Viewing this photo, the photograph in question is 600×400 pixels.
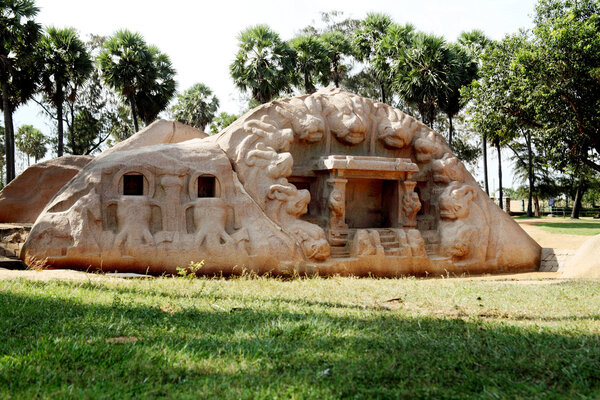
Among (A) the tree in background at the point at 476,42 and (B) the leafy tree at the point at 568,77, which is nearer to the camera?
(B) the leafy tree at the point at 568,77

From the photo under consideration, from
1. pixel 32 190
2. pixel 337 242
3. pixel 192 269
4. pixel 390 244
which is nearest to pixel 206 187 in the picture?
pixel 192 269

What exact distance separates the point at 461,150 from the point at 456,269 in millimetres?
23146

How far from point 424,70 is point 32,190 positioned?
55.4 feet

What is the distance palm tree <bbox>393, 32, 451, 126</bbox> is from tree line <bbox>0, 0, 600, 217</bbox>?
0.05 metres

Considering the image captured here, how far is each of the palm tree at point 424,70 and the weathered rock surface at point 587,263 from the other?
13579mm

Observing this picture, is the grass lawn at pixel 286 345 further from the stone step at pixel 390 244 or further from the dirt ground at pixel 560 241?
the dirt ground at pixel 560 241

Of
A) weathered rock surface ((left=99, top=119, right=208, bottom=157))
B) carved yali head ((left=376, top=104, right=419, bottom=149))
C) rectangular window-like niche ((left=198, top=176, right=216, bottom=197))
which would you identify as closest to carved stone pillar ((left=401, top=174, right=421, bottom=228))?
carved yali head ((left=376, top=104, right=419, bottom=149))

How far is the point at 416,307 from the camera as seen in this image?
6805mm

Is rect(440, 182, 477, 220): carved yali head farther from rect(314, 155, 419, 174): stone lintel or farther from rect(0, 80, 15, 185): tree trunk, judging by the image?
rect(0, 80, 15, 185): tree trunk

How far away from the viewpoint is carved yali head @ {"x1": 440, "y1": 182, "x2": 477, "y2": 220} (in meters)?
12.3

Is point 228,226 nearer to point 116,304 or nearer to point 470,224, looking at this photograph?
point 116,304

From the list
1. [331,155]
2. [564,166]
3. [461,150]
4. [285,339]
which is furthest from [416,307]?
[461,150]

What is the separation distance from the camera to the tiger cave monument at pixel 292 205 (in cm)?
970

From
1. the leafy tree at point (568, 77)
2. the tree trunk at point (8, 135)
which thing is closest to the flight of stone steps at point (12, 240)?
the tree trunk at point (8, 135)
